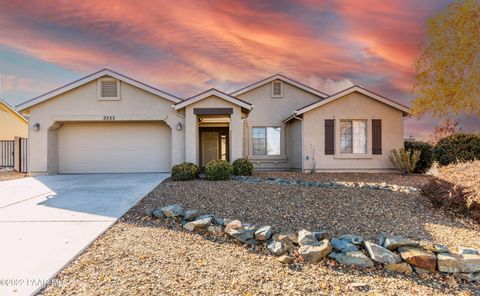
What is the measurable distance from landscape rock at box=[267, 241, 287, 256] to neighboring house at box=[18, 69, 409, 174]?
8265 millimetres

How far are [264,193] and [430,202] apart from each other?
4.03 m

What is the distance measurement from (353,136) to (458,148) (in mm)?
4693

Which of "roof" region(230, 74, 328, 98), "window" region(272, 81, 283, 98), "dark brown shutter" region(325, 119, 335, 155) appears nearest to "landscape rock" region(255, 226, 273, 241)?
"dark brown shutter" region(325, 119, 335, 155)

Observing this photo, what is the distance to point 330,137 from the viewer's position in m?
14.1

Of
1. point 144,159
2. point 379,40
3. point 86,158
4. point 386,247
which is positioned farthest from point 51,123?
point 379,40

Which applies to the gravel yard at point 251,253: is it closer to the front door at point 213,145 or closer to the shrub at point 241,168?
the shrub at point 241,168

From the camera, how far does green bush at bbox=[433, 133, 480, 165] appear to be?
12977mm

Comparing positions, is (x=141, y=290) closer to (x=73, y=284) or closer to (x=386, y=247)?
(x=73, y=284)

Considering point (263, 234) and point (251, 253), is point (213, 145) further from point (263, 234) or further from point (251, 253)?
point (251, 253)

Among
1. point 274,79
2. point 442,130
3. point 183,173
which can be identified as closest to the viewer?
point 183,173

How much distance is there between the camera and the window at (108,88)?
1323 cm

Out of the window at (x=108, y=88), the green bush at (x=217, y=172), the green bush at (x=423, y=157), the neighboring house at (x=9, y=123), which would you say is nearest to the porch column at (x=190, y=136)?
the green bush at (x=217, y=172)

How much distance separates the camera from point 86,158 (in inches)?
543

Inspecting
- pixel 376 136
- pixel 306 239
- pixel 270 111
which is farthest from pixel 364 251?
pixel 270 111
